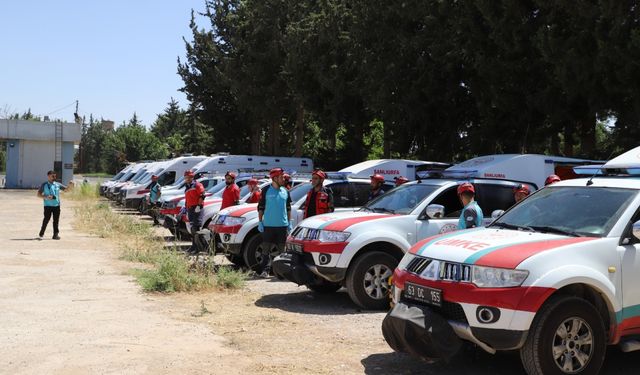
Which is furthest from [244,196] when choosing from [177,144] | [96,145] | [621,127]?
[96,145]

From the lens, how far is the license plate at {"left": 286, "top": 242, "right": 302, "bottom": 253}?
904cm

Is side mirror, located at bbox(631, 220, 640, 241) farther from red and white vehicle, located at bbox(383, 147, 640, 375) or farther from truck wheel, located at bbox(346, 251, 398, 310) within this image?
truck wheel, located at bbox(346, 251, 398, 310)

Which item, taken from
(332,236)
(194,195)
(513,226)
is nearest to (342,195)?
(332,236)

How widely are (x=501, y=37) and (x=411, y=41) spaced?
4.84m

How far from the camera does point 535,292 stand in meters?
5.28

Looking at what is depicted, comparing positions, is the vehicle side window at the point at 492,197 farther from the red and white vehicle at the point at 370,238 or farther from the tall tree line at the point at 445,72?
the tall tree line at the point at 445,72

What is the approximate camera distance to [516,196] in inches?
370

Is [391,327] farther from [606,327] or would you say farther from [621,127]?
[621,127]

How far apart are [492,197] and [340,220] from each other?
8.09 ft

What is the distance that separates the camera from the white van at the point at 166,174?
26.6 meters

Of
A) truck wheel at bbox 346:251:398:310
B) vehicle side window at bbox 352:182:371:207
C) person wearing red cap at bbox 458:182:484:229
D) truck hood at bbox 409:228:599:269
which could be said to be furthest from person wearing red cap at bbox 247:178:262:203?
truck hood at bbox 409:228:599:269

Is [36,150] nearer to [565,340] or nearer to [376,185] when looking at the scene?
[376,185]

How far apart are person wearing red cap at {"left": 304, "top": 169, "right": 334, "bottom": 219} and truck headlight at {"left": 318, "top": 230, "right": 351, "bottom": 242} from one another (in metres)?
2.07

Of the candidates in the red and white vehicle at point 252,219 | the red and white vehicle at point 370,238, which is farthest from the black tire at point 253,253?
the red and white vehicle at point 370,238
